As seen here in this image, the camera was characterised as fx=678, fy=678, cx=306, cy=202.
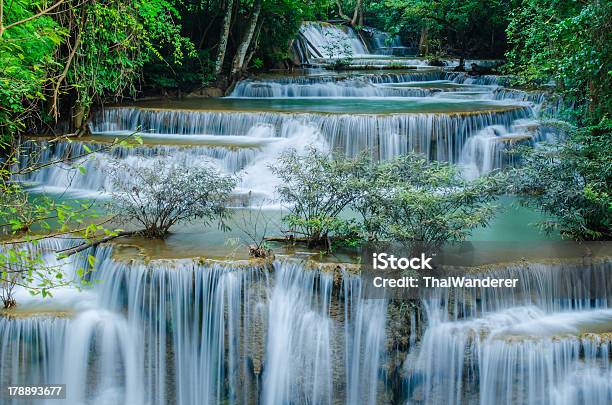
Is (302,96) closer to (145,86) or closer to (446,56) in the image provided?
(145,86)

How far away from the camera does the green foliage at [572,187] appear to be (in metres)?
8.66

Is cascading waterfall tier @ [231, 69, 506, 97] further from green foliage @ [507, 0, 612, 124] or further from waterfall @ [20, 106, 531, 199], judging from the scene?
green foliage @ [507, 0, 612, 124]

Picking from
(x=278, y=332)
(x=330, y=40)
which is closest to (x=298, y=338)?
(x=278, y=332)

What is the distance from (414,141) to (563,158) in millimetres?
4374

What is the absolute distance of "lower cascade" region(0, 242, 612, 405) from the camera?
7.36 m

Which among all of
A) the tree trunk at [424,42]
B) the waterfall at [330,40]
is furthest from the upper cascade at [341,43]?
the tree trunk at [424,42]

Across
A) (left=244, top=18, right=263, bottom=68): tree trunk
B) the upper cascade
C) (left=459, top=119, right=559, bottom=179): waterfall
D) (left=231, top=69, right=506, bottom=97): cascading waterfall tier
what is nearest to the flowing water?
(left=459, top=119, right=559, bottom=179): waterfall

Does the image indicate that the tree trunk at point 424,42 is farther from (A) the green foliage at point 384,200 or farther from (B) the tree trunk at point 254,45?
(A) the green foliage at point 384,200

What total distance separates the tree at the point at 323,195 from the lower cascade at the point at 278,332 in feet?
2.53

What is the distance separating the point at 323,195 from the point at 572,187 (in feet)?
10.7

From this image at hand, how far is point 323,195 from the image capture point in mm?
8680

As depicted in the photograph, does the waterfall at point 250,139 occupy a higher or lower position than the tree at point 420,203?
higher

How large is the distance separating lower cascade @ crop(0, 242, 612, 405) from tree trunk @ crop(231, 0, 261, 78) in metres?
13.1

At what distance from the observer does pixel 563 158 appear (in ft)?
30.6
